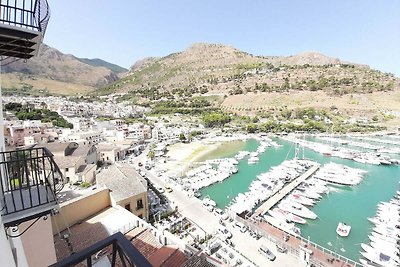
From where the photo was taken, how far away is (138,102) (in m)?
113

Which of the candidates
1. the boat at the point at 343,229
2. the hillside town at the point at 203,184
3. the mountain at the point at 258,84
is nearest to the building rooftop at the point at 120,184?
the hillside town at the point at 203,184

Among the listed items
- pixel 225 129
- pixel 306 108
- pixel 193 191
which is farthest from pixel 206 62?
pixel 193 191

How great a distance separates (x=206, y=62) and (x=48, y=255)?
161 meters

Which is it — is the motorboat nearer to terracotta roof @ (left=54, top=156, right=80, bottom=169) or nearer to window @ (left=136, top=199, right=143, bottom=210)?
window @ (left=136, top=199, right=143, bottom=210)

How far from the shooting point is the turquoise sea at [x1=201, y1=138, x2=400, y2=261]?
62.9 feet

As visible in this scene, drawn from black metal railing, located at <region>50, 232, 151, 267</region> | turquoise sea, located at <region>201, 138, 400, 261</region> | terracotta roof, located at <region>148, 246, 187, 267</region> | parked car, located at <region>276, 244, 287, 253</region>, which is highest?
black metal railing, located at <region>50, 232, 151, 267</region>

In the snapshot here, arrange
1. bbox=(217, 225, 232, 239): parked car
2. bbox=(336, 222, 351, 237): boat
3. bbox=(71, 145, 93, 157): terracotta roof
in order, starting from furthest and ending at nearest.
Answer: bbox=(71, 145, 93, 157): terracotta roof, bbox=(336, 222, 351, 237): boat, bbox=(217, 225, 232, 239): parked car

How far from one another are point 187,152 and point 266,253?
29.8m

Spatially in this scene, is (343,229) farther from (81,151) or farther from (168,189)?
(81,151)

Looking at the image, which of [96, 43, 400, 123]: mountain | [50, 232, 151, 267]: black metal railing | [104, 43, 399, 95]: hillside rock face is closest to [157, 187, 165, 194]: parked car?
[50, 232, 151, 267]: black metal railing

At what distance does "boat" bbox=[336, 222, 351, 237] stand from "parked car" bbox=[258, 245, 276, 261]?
7.53 m

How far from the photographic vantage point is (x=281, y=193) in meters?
25.8

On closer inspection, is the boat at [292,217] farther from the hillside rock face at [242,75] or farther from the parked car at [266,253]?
the hillside rock face at [242,75]

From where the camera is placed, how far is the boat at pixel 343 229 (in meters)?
19.4
